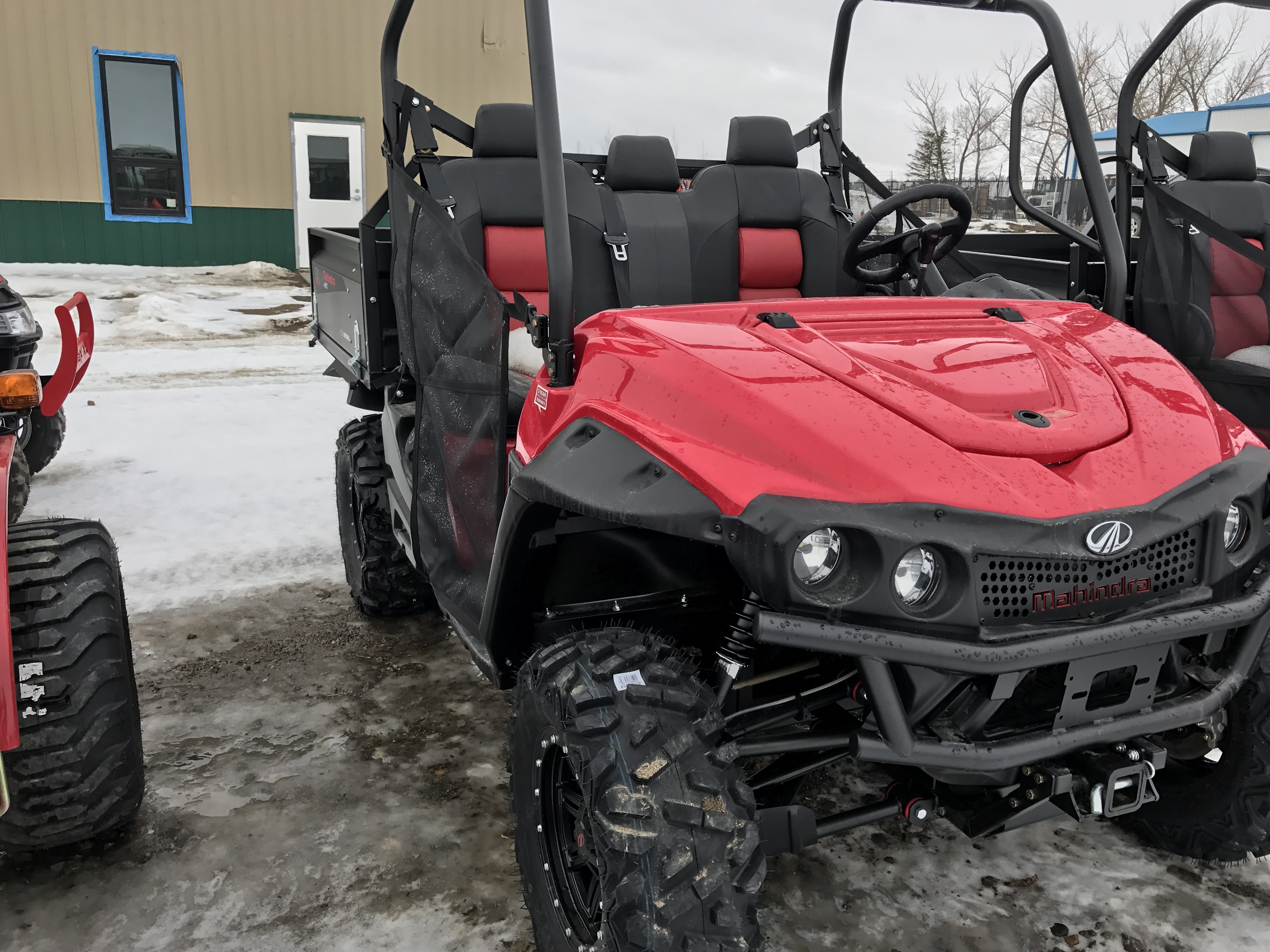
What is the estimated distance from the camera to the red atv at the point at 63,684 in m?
2.01

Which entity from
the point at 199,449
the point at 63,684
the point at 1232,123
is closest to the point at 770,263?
the point at 63,684

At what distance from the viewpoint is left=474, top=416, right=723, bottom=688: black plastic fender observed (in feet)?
4.99

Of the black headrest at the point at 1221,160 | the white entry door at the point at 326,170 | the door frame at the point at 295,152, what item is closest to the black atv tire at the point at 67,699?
the black headrest at the point at 1221,160

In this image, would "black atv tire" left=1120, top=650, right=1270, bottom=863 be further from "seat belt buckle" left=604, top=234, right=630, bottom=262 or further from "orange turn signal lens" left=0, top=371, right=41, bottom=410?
"orange turn signal lens" left=0, top=371, right=41, bottom=410

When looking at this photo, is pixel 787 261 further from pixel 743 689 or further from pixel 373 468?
pixel 743 689

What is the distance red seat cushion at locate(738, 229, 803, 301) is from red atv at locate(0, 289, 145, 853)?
218cm

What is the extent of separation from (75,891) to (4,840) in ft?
0.55

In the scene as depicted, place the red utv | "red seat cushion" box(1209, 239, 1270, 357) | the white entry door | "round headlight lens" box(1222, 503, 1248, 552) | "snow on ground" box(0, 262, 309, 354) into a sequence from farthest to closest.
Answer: the white entry door < "snow on ground" box(0, 262, 309, 354) < "red seat cushion" box(1209, 239, 1270, 357) < the red utv < "round headlight lens" box(1222, 503, 1248, 552)

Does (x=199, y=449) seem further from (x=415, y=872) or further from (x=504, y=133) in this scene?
(x=415, y=872)

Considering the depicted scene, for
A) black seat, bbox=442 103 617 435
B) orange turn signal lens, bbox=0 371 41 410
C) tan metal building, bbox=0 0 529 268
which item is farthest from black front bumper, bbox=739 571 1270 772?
tan metal building, bbox=0 0 529 268

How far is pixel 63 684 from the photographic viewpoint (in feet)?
6.65

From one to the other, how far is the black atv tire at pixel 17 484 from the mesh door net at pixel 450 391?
886mm

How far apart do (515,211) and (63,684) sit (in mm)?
1907

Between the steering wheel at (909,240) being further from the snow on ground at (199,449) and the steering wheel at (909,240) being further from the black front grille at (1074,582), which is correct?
the snow on ground at (199,449)
